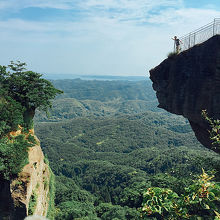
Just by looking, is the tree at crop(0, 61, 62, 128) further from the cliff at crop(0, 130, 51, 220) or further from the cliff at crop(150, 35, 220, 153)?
the cliff at crop(150, 35, 220, 153)

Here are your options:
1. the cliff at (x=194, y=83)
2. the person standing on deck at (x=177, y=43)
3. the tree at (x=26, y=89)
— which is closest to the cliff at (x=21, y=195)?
the tree at (x=26, y=89)

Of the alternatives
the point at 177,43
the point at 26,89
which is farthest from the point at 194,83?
the point at 26,89

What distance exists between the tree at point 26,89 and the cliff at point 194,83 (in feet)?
43.5

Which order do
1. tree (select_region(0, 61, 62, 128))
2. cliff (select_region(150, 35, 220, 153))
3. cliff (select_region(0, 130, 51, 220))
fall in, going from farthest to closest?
tree (select_region(0, 61, 62, 128)), cliff (select_region(0, 130, 51, 220)), cliff (select_region(150, 35, 220, 153))

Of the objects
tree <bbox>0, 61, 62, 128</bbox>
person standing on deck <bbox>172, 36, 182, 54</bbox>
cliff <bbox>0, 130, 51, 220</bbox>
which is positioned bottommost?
cliff <bbox>0, 130, 51, 220</bbox>

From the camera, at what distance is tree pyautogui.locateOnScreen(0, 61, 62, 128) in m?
26.0

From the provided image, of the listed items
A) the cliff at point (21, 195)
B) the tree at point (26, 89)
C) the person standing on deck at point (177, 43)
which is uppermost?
the person standing on deck at point (177, 43)

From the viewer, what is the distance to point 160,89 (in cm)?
2475

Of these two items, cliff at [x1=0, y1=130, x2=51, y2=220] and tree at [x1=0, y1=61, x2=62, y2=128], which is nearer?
cliff at [x1=0, y1=130, x2=51, y2=220]

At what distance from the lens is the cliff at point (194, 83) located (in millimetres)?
18484

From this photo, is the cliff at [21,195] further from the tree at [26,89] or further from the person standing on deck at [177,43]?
the person standing on deck at [177,43]

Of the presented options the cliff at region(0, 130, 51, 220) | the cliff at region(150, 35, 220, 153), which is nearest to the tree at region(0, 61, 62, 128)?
the cliff at region(0, 130, 51, 220)

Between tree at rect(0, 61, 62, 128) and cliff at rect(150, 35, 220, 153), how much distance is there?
13271 mm

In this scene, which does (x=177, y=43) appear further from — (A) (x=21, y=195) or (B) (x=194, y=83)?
(A) (x=21, y=195)
